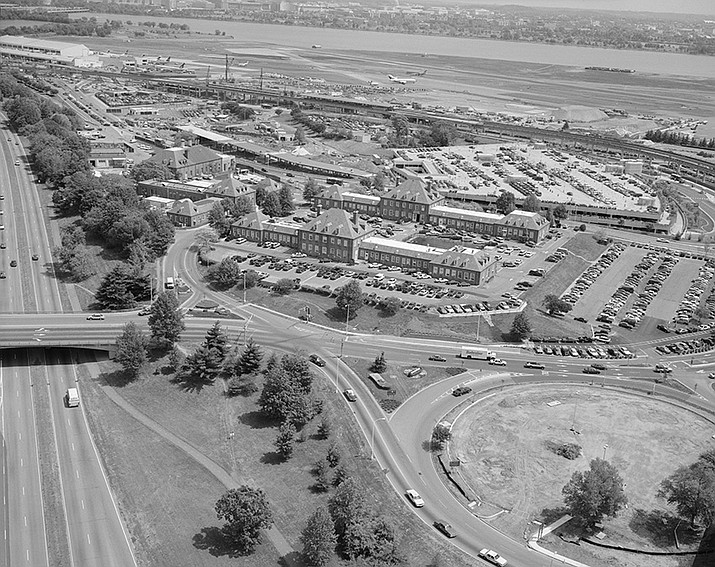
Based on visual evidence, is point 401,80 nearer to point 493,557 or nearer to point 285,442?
point 285,442

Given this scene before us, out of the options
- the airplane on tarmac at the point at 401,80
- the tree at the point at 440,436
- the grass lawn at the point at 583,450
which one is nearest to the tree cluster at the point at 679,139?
the airplane on tarmac at the point at 401,80

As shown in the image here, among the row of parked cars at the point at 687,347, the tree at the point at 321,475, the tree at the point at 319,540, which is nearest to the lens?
the tree at the point at 319,540

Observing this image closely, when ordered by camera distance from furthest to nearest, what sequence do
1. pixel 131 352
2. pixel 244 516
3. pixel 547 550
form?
pixel 131 352, pixel 547 550, pixel 244 516

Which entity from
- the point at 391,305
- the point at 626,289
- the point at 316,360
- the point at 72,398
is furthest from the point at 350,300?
the point at 626,289

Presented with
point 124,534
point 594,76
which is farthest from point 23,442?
point 594,76

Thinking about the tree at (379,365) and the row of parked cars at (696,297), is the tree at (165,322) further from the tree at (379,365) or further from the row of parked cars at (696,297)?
the row of parked cars at (696,297)

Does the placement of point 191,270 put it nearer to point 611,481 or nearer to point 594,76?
point 611,481
